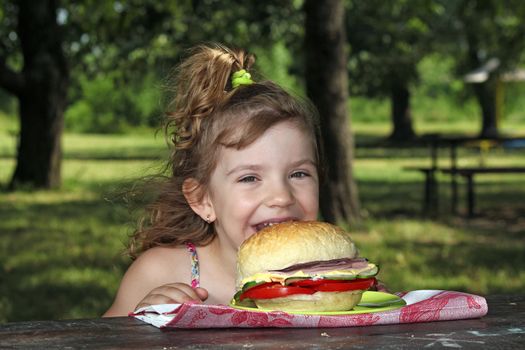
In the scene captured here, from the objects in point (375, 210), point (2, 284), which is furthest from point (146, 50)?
point (2, 284)

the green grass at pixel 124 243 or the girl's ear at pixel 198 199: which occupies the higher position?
the girl's ear at pixel 198 199

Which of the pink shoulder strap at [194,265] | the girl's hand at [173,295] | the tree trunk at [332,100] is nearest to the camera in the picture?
the girl's hand at [173,295]

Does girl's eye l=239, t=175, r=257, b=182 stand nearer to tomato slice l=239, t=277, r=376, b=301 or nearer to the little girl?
the little girl

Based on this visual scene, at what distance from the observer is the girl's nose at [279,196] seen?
281 centimetres

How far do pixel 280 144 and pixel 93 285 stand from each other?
4.99m

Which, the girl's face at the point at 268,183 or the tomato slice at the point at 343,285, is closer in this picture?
the tomato slice at the point at 343,285

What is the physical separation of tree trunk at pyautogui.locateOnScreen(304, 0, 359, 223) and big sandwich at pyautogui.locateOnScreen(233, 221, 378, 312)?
8725 millimetres

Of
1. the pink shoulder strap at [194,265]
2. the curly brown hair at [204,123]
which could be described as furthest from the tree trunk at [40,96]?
the pink shoulder strap at [194,265]

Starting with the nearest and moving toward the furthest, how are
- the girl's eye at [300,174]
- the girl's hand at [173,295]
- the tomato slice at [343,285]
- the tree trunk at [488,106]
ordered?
the tomato slice at [343,285], the girl's hand at [173,295], the girl's eye at [300,174], the tree trunk at [488,106]

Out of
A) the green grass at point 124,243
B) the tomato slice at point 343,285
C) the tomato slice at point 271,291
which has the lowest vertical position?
the green grass at point 124,243

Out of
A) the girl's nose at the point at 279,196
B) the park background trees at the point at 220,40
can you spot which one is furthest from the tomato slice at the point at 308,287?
the park background trees at the point at 220,40

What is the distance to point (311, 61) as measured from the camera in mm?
11117

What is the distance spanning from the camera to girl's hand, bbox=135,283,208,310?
2408 millimetres

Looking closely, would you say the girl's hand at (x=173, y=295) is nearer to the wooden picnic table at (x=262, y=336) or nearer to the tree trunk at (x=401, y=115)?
the wooden picnic table at (x=262, y=336)
